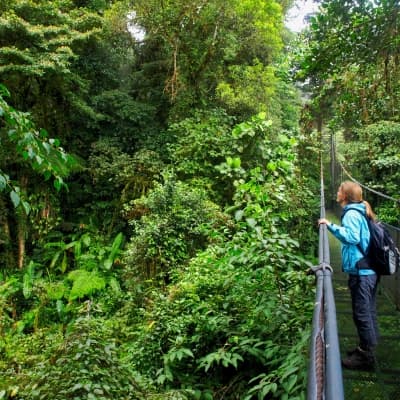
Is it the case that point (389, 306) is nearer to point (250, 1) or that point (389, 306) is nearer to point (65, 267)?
point (65, 267)

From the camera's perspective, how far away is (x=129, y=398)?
2.85m

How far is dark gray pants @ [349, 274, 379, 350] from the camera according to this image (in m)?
2.93

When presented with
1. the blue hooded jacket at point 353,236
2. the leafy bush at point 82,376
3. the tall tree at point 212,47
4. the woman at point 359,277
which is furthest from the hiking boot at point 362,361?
the tall tree at point 212,47

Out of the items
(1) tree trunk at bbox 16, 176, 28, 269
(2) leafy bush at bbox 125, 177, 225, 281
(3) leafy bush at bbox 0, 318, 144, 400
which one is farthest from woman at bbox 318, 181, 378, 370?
(1) tree trunk at bbox 16, 176, 28, 269

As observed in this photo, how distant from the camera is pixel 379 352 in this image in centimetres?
314

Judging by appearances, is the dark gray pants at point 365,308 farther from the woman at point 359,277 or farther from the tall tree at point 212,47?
the tall tree at point 212,47

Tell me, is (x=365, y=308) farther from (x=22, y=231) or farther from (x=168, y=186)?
(x=22, y=231)

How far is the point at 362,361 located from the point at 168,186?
4589mm

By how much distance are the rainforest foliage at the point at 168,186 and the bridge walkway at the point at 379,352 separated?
0.52m

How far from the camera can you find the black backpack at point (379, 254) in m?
2.98

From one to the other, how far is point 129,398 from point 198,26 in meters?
8.60

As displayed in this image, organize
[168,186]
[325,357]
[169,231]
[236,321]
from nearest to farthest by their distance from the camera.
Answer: [325,357] < [236,321] < [169,231] < [168,186]

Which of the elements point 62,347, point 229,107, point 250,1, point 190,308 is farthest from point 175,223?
point 250,1

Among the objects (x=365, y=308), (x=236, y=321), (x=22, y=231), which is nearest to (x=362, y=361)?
(x=365, y=308)
